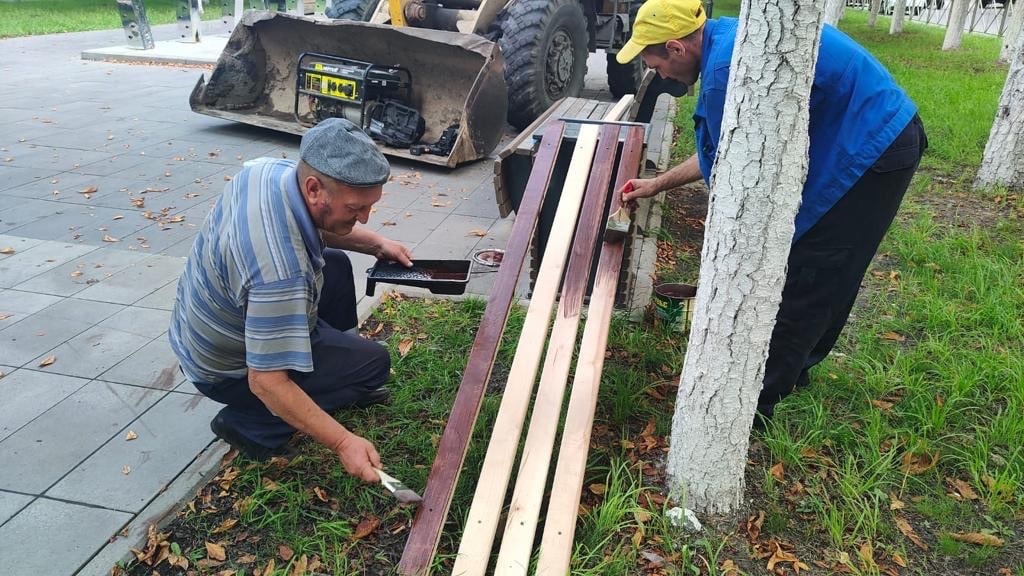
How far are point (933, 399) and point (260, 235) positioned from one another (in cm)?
281

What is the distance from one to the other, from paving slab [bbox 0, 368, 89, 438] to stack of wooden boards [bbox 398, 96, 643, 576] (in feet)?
5.81

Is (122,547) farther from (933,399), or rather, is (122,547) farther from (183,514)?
(933,399)

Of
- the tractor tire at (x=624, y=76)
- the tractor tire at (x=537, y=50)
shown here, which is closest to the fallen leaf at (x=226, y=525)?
the tractor tire at (x=537, y=50)

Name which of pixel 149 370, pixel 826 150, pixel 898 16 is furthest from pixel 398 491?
pixel 898 16

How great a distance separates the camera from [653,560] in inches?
A: 87.4

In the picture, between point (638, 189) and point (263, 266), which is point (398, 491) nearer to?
point (263, 266)

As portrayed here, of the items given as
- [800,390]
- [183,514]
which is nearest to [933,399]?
[800,390]

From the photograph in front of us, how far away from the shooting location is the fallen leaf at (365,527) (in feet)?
7.61

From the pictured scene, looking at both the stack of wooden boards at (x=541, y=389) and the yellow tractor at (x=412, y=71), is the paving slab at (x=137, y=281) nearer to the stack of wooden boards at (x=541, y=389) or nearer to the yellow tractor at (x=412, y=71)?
the stack of wooden boards at (x=541, y=389)

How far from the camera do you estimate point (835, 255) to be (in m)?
2.53

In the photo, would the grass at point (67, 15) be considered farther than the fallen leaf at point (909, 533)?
Yes

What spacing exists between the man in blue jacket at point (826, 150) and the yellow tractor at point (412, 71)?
11.2 ft

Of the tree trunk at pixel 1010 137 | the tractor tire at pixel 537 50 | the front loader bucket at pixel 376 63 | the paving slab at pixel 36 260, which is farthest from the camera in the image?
the tractor tire at pixel 537 50

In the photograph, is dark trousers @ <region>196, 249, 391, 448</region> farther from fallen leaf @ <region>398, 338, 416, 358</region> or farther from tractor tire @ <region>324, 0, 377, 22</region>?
tractor tire @ <region>324, 0, 377, 22</region>
